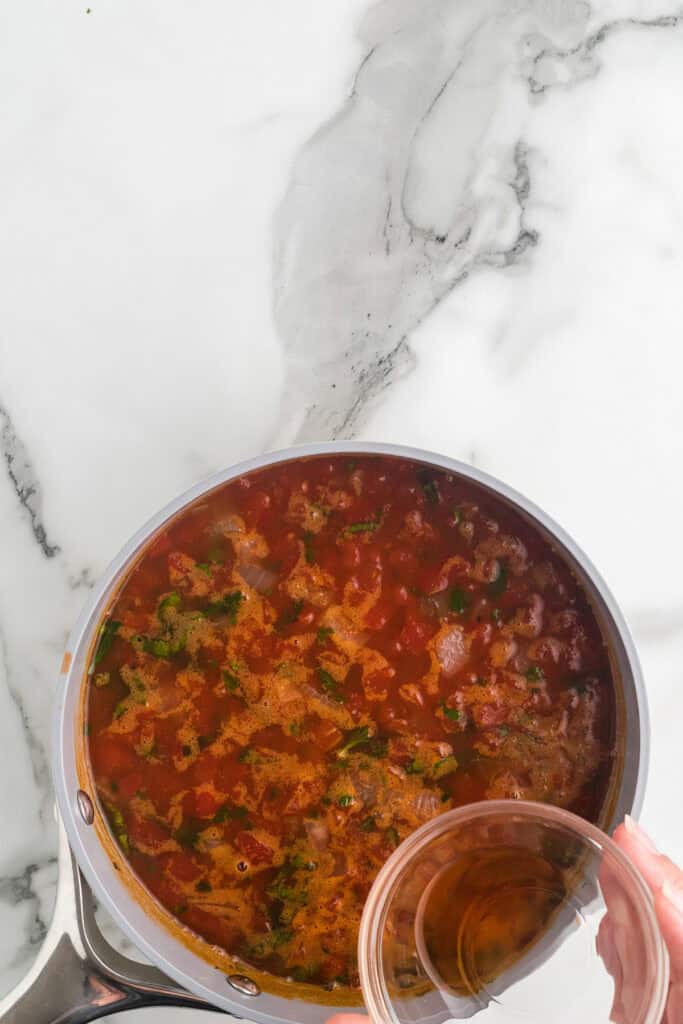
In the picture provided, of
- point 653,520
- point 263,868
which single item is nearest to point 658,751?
point 653,520

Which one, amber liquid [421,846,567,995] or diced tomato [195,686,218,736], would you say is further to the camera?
diced tomato [195,686,218,736]

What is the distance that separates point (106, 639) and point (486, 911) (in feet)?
2.69

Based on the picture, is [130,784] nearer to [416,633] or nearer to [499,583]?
[416,633]

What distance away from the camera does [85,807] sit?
1.79m

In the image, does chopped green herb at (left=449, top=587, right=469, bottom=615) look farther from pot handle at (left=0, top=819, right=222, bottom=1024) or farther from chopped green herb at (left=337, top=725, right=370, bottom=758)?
pot handle at (left=0, top=819, right=222, bottom=1024)

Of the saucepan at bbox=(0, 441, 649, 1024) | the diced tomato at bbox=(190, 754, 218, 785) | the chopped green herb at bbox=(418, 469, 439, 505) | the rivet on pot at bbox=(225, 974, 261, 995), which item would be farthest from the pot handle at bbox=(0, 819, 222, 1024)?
the chopped green herb at bbox=(418, 469, 439, 505)

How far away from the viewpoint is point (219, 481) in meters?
1.74

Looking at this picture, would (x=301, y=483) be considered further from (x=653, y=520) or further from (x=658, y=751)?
(x=658, y=751)

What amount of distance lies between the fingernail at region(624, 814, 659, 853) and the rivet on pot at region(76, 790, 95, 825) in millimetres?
927

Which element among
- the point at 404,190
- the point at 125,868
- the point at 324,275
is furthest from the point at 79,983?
the point at 404,190

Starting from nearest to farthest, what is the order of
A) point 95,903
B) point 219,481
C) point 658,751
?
1. point 219,481
2. point 95,903
3. point 658,751

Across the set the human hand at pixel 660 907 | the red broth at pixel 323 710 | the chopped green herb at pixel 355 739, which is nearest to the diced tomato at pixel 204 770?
the red broth at pixel 323 710

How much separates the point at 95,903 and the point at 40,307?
1226mm

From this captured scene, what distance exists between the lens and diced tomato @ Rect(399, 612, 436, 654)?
1.84 m
